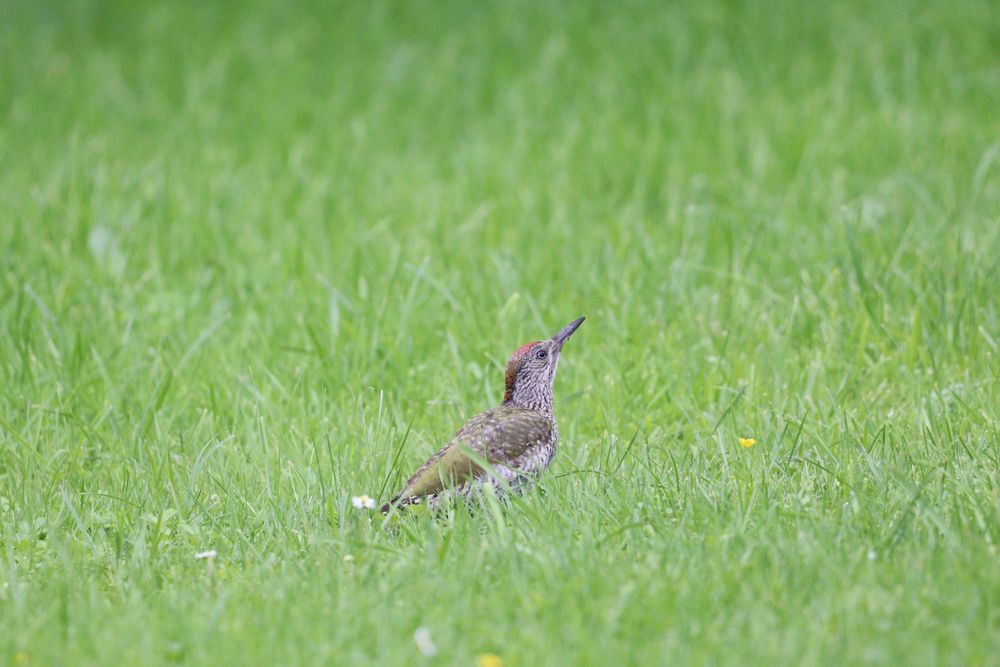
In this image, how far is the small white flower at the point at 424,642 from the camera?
339 cm

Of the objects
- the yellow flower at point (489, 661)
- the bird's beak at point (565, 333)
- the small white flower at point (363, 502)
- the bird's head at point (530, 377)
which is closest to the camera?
the yellow flower at point (489, 661)

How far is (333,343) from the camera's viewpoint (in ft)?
20.4

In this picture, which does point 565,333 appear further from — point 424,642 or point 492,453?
point 424,642

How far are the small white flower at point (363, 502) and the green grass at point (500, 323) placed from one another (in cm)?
6

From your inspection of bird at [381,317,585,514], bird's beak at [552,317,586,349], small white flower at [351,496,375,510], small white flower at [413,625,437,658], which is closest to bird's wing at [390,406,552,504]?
bird at [381,317,585,514]

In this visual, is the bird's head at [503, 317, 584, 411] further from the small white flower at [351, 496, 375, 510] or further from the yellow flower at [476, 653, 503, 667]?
the yellow flower at [476, 653, 503, 667]

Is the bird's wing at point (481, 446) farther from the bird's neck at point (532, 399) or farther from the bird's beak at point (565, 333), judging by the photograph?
the bird's beak at point (565, 333)

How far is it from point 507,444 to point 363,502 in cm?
63

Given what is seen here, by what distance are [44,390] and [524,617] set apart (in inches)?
128

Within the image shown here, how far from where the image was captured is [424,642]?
3.43 meters

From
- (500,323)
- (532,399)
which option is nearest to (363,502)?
(532,399)

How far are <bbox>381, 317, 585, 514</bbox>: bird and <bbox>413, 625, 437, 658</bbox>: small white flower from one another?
78cm

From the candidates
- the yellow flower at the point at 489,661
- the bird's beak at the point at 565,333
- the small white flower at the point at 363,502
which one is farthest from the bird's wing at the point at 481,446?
the yellow flower at the point at 489,661

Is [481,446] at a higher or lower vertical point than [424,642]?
lower
